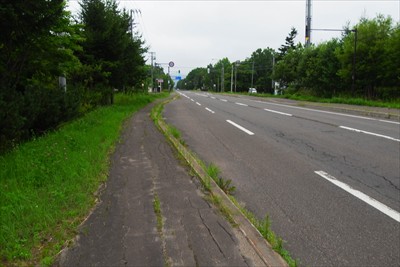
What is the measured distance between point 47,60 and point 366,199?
9414 mm

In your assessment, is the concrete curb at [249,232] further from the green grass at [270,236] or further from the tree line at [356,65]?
the tree line at [356,65]

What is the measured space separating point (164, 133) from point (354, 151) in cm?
554

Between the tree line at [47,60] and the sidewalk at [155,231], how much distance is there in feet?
10.4

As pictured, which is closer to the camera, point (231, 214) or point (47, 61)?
point (231, 214)

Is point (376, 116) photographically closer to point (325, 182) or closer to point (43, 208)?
point (325, 182)

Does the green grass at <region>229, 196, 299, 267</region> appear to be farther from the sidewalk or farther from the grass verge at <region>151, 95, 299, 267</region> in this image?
the sidewalk

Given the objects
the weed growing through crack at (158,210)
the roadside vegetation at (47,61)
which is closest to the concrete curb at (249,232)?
the weed growing through crack at (158,210)

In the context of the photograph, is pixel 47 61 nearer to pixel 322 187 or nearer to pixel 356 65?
pixel 322 187

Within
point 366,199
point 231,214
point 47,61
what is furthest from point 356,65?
point 231,214

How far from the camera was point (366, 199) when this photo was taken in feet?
16.0

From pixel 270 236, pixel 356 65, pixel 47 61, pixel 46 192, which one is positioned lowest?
pixel 270 236

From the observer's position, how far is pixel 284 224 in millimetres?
4121

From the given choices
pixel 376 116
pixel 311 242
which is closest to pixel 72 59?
pixel 311 242

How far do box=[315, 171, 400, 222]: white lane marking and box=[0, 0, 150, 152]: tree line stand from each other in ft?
19.7
